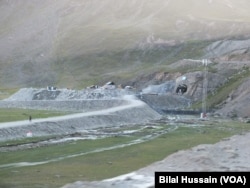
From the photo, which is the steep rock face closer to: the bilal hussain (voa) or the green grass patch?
the green grass patch

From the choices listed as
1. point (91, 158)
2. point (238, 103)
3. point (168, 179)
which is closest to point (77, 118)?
point (91, 158)

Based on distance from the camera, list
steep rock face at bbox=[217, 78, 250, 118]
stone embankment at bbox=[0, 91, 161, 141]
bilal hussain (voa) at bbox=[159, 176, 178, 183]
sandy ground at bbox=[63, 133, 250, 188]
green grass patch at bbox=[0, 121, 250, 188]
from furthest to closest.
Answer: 1. steep rock face at bbox=[217, 78, 250, 118]
2. stone embankment at bbox=[0, 91, 161, 141]
3. green grass patch at bbox=[0, 121, 250, 188]
4. sandy ground at bbox=[63, 133, 250, 188]
5. bilal hussain (voa) at bbox=[159, 176, 178, 183]

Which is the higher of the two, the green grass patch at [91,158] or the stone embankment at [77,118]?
the stone embankment at [77,118]

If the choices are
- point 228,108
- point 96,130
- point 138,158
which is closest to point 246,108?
point 228,108

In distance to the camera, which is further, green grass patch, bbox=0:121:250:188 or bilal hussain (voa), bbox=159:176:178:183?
green grass patch, bbox=0:121:250:188

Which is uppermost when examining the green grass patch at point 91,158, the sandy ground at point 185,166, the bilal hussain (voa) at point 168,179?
the bilal hussain (voa) at point 168,179

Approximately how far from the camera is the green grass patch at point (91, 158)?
135 feet

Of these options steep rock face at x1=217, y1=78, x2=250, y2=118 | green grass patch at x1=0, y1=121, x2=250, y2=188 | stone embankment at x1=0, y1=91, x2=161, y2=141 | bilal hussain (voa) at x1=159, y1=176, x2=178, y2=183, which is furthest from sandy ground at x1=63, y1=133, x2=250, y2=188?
steep rock face at x1=217, y1=78, x2=250, y2=118

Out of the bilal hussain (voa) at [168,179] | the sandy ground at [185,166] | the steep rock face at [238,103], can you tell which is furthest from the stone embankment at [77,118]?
the bilal hussain (voa) at [168,179]

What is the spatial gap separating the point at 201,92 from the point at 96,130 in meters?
60.9

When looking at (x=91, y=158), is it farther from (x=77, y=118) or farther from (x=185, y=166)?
(x=77, y=118)

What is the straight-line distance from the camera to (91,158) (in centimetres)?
5306

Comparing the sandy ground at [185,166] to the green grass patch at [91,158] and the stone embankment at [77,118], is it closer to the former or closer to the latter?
the green grass patch at [91,158]

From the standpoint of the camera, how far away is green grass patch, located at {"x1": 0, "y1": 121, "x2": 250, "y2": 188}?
41031mm
